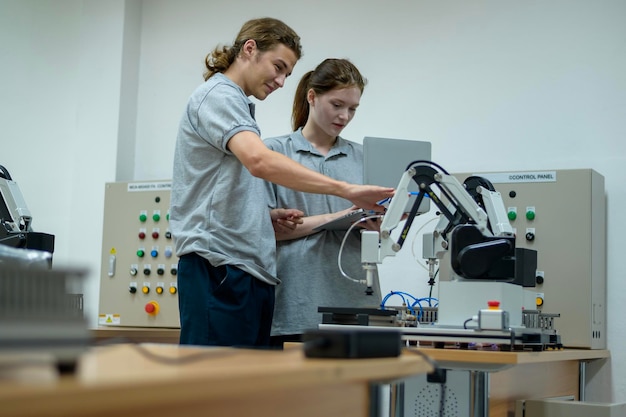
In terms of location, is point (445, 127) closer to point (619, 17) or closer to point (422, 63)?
point (422, 63)

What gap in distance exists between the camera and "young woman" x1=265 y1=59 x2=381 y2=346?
2582 mm

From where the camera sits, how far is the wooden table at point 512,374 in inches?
73.7

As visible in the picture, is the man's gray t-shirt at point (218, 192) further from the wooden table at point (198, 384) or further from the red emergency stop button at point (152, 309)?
the red emergency stop button at point (152, 309)

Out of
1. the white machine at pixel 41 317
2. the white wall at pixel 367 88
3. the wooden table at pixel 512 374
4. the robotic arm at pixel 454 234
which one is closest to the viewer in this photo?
the white machine at pixel 41 317

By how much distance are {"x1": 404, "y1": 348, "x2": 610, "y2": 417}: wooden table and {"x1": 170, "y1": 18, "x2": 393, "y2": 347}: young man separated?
573 mm

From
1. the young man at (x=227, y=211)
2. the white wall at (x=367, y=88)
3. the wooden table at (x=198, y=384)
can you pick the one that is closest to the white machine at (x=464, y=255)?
the young man at (x=227, y=211)

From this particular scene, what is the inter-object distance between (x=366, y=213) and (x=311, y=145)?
1.52 ft

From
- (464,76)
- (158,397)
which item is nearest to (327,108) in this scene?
(464,76)

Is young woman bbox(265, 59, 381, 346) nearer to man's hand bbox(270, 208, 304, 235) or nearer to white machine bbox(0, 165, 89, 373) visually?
man's hand bbox(270, 208, 304, 235)

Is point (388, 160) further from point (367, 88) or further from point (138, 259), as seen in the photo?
point (138, 259)

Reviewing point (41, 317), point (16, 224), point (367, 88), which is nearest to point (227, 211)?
point (16, 224)

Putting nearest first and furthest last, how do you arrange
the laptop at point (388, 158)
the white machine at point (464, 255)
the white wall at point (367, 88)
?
the white machine at point (464, 255) → the laptop at point (388, 158) → the white wall at point (367, 88)

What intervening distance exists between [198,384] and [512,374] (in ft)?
6.56

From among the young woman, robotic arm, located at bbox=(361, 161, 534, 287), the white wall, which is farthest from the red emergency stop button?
robotic arm, located at bbox=(361, 161, 534, 287)
